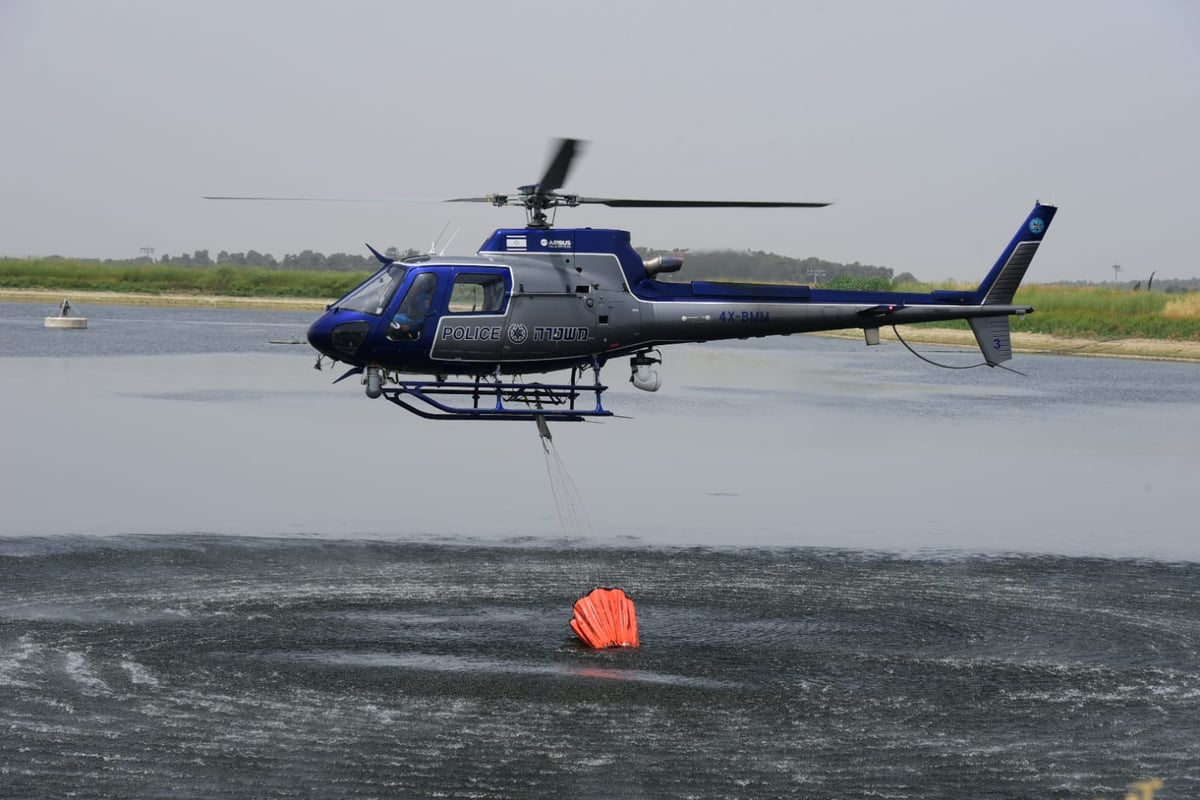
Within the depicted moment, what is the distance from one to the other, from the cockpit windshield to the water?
3302mm

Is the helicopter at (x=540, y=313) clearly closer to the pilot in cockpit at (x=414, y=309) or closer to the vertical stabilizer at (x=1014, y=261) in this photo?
the pilot in cockpit at (x=414, y=309)

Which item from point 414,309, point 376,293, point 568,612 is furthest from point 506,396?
point 568,612

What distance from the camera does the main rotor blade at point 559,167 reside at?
50.6 ft

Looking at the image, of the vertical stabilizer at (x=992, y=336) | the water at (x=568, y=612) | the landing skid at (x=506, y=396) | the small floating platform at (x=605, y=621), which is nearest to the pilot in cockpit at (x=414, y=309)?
the landing skid at (x=506, y=396)

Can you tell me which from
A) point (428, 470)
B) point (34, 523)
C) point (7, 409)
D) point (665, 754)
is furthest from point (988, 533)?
point (7, 409)

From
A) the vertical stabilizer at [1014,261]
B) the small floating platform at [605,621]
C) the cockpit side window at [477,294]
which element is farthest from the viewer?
the vertical stabilizer at [1014,261]

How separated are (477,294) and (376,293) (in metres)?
1.15

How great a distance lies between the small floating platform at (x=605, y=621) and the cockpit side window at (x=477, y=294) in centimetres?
372

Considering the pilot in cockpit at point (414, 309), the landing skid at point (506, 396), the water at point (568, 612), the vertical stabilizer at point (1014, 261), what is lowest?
the water at point (568, 612)

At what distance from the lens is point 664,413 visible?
130 feet

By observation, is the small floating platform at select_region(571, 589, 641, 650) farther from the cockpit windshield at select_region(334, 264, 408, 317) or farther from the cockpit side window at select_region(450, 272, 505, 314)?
the cockpit windshield at select_region(334, 264, 408, 317)

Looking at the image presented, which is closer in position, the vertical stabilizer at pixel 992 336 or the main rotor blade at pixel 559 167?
the main rotor blade at pixel 559 167

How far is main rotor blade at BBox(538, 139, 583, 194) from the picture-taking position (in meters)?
15.4

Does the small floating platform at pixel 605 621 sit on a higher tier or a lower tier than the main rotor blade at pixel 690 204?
lower
